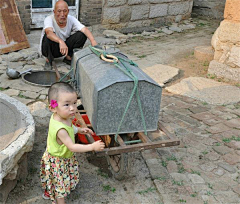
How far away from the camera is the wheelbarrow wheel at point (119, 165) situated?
2.90 m

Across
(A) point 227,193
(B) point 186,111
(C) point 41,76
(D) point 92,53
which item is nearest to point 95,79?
(D) point 92,53

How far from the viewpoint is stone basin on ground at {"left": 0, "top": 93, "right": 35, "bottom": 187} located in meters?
2.41

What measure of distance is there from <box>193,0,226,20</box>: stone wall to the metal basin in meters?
7.08

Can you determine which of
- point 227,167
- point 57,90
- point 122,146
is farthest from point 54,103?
point 227,167

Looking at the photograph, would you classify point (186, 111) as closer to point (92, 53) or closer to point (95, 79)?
point (92, 53)

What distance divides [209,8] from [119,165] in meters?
8.95

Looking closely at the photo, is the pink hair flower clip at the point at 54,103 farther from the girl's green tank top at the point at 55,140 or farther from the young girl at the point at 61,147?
the girl's green tank top at the point at 55,140

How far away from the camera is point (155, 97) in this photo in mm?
2729

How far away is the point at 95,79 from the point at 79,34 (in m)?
2.83

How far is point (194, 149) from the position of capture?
11.9 ft

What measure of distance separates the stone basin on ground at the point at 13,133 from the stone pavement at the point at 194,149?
0.77 m

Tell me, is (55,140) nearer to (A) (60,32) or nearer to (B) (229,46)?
(A) (60,32)

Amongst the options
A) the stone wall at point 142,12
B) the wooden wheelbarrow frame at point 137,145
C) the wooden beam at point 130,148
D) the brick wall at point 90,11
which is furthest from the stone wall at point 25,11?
the wooden beam at point 130,148

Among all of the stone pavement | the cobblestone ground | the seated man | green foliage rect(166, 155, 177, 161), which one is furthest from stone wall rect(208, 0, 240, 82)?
green foliage rect(166, 155, 177, 161)
